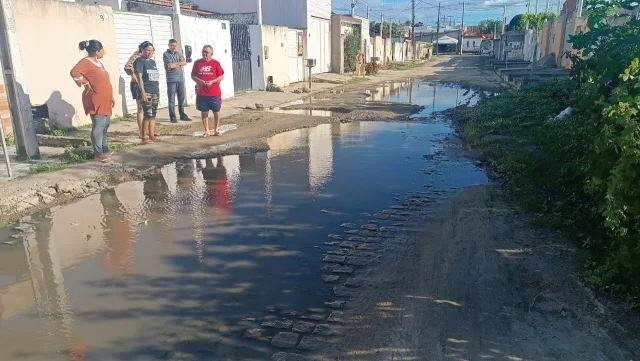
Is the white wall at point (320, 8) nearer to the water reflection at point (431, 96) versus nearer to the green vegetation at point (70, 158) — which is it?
the water reflection at point (431, 96)

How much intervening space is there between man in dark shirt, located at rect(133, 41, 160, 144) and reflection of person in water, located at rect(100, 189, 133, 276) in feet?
9.24

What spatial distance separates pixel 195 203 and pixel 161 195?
683mm

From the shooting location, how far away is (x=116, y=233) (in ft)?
17.2

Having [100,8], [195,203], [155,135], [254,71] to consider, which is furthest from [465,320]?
[254,71]

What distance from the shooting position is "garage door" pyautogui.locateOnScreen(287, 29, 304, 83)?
24.0 m

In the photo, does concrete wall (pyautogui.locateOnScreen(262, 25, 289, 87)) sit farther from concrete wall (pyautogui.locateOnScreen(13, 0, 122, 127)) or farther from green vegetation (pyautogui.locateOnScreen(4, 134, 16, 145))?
green vegetation (pyautogui.locateOnScreen(4, 134, 16, 145))

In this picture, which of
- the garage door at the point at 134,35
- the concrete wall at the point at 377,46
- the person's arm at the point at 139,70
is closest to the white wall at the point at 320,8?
the concrete wall at the point at 377,46

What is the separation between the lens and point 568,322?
133 inches

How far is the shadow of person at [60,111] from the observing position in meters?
10.1

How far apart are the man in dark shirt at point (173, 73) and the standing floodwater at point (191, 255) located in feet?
12.7

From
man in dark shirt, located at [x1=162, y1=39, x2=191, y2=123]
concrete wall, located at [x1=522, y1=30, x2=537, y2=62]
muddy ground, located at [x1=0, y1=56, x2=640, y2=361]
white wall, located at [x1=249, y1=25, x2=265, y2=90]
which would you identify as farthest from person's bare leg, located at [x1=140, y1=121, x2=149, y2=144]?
concrete wall, located at [x1=522, y1=30, x2=537, y2=62]

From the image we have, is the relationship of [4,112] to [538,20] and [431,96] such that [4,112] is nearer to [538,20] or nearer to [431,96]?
[431,96]

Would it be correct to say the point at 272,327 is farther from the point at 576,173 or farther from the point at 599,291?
the point at 576,173

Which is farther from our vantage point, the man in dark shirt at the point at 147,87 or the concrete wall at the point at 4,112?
the man in dark shirt at the point at 147,87
